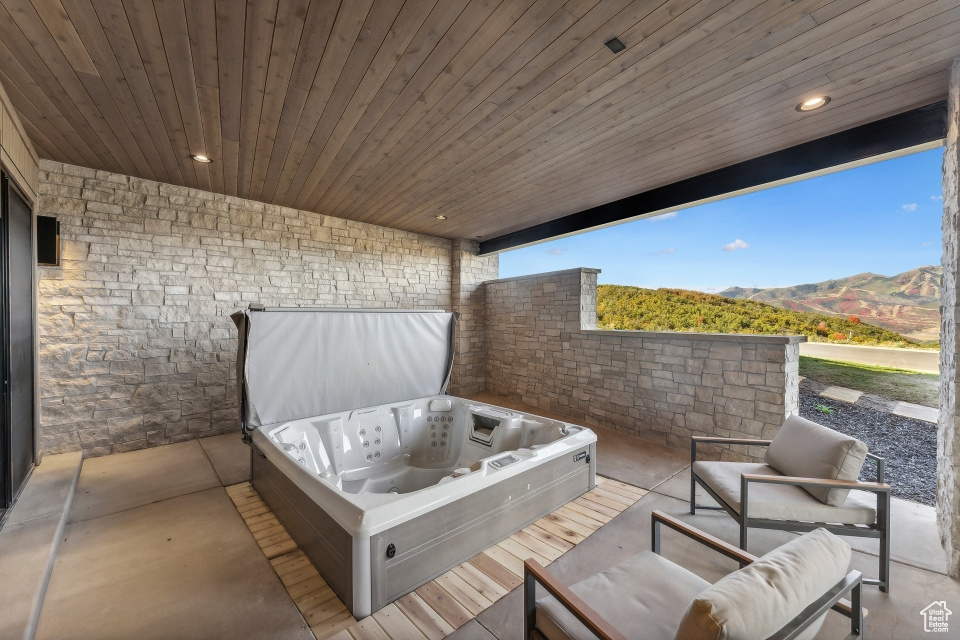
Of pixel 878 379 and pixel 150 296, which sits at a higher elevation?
pixel 150 296

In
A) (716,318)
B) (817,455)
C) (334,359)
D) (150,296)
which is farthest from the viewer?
(716,318)

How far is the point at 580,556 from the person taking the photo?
214cm

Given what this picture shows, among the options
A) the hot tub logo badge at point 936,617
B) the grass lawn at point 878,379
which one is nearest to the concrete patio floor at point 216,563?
the hot tub logo badge at point 936,617

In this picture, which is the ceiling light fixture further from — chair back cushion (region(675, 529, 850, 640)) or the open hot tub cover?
the open hot tub cover

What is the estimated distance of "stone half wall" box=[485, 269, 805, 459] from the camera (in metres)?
3.32

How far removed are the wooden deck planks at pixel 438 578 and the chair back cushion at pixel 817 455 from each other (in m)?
1.02

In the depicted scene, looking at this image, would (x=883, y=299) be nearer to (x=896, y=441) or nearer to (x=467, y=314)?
(x=896, y=441)

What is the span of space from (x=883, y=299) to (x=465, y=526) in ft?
15.0

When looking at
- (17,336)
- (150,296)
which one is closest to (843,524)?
(17,336)

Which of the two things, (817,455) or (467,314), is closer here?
(817,455)

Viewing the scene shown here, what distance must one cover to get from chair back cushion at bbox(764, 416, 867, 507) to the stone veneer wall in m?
4.94

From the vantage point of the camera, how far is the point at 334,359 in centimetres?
324

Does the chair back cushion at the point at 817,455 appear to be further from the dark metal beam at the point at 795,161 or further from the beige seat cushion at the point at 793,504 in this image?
the dark metal beam at the point at 795,161

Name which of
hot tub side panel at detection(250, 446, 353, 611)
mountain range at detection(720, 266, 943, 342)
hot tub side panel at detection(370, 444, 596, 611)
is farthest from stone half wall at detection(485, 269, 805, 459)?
hot tub side panel at detection(250, 446, 353, 611)
